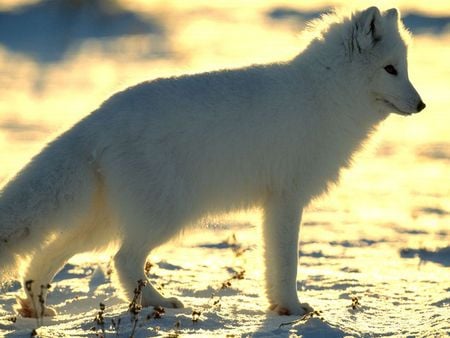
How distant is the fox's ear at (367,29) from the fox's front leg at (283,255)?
3.58 feet

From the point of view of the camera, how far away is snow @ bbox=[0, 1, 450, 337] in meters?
5.23

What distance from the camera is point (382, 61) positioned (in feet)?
19.7

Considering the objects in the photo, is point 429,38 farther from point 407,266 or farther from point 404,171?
point 407,266

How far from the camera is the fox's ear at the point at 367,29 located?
5953 mm

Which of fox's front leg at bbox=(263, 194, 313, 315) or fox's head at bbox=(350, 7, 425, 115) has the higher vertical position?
fox's head at bbox=(350, 7, 425, 115)

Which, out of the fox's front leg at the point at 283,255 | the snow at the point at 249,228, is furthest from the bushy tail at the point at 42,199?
the fox's front leg at the point at 283,255

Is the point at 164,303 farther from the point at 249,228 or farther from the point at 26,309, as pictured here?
the point at 249,228

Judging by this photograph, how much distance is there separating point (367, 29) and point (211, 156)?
53.0 inches

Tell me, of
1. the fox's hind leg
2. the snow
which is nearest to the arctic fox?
the fox's hind leg

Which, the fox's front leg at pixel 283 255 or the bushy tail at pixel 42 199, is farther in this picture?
the fox's front leg at pixel 283 255

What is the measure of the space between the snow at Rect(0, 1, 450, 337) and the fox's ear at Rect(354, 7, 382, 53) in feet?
1.60

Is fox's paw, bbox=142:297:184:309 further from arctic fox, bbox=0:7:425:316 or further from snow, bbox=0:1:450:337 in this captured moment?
snow, bbox=0:1:450:337

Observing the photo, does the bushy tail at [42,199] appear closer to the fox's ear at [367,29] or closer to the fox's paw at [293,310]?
the fox's paw at [293,310]

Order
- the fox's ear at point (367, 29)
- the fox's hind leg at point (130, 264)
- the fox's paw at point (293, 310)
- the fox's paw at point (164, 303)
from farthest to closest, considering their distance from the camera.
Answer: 1. the fox's ear at point (367, 29)
2. the fox's paw at point (293, 310)
3. the fox's paw at point (164, 303)
4. the fox's hind leg at point (130, 264)
